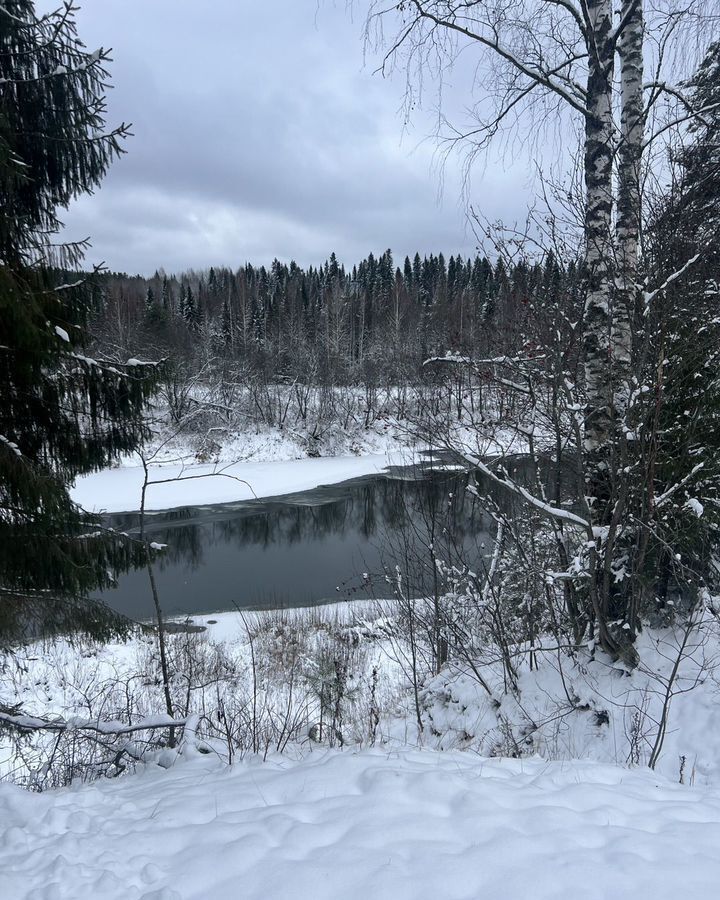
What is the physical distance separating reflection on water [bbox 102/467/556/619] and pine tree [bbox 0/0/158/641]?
490 cm

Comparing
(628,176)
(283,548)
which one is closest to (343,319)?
(283,548)

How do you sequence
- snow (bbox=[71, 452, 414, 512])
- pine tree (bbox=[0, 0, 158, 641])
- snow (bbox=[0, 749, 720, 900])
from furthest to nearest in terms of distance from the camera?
snow (bbox=[71, 452, 414, 512]), pine tree (bbox=[0, 0, 158, 641]), snow (bbox=[0, 749, 720, 900])

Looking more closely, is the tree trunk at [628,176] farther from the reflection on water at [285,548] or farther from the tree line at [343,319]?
the reflection on water at [285,548]

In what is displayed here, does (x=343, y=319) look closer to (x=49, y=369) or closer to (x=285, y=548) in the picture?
(x=285, y=548)

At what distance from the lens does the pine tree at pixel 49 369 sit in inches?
139

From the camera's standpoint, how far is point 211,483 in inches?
924

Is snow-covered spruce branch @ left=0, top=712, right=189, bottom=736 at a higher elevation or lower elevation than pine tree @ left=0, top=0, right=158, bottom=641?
lower

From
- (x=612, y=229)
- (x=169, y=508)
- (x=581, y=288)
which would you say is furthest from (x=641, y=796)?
(x=169, y=508)

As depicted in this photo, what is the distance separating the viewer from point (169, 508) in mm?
19406

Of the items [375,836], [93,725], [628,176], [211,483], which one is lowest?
[93,725]

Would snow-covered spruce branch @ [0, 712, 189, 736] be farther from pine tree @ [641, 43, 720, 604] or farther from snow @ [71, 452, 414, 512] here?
snow @ [71, 452, 414, 512]

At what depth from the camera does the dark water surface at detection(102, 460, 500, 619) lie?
11.2 m

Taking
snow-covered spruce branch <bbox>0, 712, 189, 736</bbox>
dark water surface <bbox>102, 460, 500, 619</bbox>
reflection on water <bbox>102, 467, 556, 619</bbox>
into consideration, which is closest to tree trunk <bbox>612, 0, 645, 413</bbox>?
snow-covered spruce branch <bbox>0, 712, 189, 736</bbox>

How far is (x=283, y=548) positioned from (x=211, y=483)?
9.34m
